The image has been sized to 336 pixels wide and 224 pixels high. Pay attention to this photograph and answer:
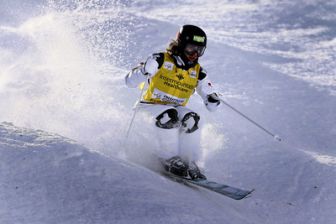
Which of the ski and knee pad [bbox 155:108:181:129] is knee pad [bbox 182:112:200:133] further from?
the ski

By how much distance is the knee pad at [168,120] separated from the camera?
5945mm

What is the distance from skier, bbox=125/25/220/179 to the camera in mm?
5957

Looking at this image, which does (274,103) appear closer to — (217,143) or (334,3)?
(217,143)

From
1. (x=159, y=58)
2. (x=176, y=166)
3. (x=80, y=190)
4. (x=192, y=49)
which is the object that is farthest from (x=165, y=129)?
(x=80, y=190)

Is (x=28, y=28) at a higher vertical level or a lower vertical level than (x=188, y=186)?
higher

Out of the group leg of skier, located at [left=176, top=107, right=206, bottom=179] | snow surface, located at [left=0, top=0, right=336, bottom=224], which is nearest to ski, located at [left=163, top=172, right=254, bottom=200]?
snow surface, located at [left=0, top=0, right=336, bottom=224]

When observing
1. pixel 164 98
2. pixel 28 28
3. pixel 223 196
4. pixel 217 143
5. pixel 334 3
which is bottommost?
pixel 223 196

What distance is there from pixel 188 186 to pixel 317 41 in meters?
9.46

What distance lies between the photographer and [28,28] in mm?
12734

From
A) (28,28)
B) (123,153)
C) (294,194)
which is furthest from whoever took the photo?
(28,28)

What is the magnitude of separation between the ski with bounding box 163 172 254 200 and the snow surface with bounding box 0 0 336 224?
107 mm

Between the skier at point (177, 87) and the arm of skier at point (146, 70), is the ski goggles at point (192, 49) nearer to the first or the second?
the skier at point (177, 87)

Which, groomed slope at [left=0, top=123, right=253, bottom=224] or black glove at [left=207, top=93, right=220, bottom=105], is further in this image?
black glove at [left=207, top=93, right=220, bottom=105]

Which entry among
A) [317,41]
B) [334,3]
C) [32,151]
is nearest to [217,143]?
[32,151]
